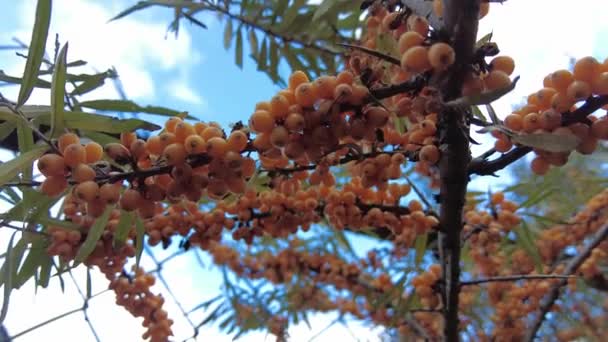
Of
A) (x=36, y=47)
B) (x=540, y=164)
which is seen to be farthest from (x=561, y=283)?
(x=36, y=47)

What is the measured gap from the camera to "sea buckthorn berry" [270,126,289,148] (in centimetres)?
61

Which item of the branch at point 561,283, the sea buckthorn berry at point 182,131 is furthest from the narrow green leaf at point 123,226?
the branch at point 561,283

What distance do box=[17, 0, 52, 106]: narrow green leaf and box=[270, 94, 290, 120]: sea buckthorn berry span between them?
267 mm

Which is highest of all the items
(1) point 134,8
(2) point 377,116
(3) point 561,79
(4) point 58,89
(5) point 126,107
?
(1) point 134,8

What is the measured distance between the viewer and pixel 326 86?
616mm

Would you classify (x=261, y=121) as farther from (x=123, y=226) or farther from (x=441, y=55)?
(x=123, y=226)

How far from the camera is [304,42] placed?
1584 mm

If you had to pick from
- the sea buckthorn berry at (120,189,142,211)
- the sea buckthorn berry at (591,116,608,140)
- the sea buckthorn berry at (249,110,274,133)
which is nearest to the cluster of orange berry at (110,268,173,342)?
the sea buckthorn berry at (120,189,142,211)

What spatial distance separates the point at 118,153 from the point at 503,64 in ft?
1.53

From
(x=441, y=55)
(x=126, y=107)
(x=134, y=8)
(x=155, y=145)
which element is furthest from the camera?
(x=134, y=8)

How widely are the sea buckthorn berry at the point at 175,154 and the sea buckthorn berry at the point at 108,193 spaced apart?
0.24 ft

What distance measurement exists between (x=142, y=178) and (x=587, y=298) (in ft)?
8.22

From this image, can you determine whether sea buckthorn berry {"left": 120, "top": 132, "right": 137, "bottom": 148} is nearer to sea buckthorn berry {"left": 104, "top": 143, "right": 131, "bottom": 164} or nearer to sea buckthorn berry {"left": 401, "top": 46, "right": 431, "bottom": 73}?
sea buckthorn berry {"left": 104, "top": 143, "right": 131, "bottom": 164}

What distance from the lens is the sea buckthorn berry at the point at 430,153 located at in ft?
2.36
